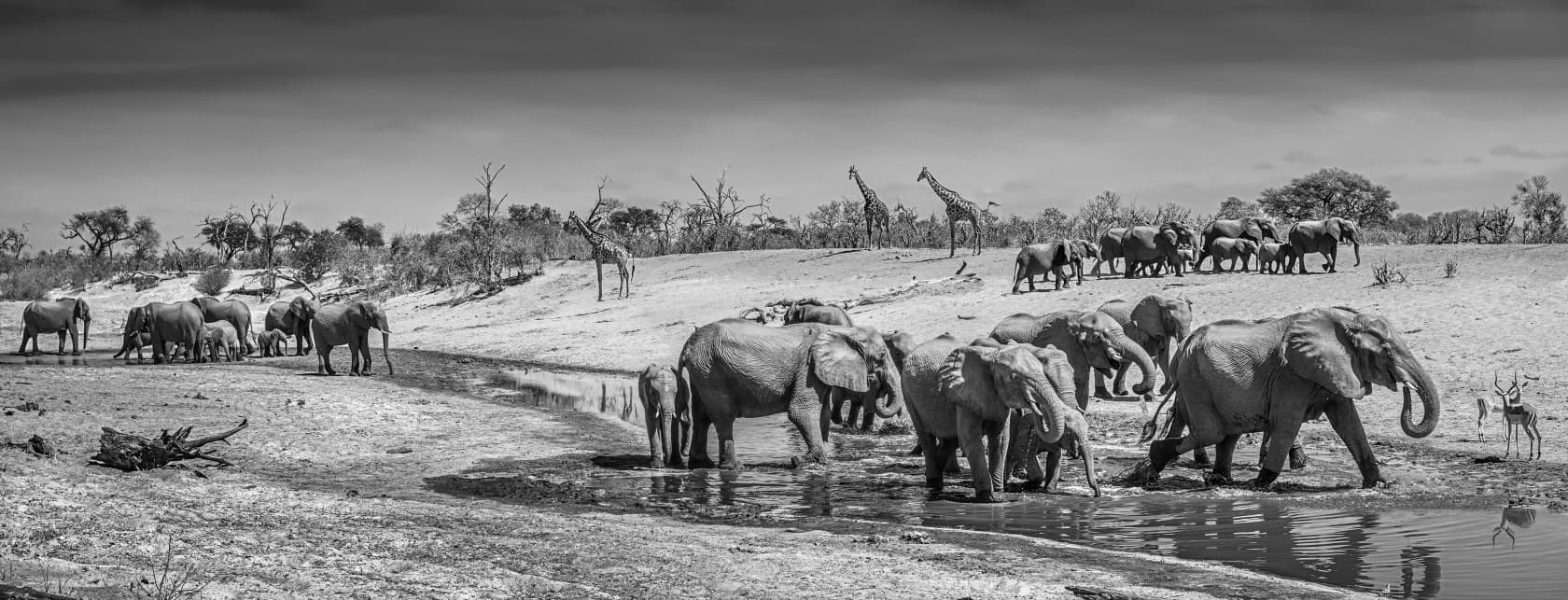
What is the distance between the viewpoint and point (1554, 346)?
65.1 ft

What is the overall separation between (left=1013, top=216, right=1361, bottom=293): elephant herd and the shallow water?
17.2 m

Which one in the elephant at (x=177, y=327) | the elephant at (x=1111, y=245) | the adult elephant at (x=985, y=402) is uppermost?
the elephant at (x=1111, y=245)

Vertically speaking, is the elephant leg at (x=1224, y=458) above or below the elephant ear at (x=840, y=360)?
below

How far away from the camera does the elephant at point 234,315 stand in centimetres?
3130

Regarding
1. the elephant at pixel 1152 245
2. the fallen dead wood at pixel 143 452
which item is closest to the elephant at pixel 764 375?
the fallen dead wood at pixel 143 452

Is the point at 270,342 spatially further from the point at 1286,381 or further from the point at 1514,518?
the point at 1514,518

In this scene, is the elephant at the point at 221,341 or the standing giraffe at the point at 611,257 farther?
the standing giraffe at the point at 611,257

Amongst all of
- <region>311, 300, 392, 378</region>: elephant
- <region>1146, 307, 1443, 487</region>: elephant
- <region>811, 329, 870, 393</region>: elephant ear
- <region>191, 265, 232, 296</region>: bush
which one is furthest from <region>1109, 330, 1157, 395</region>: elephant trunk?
<region>191, 265, 232, 296</region>: bush

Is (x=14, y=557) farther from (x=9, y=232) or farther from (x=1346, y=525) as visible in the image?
(x=9, y=232)

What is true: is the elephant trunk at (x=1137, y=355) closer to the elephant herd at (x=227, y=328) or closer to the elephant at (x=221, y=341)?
the elephant herd at (x=227, y=328)

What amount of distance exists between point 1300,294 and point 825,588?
22336mm

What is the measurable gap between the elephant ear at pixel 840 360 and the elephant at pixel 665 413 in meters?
1.62

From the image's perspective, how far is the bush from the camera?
51.1 metres

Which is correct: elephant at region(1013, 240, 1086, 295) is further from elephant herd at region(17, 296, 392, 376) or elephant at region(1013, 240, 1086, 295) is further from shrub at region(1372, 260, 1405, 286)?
elephant herd at region(17, 296, 392, 376)
